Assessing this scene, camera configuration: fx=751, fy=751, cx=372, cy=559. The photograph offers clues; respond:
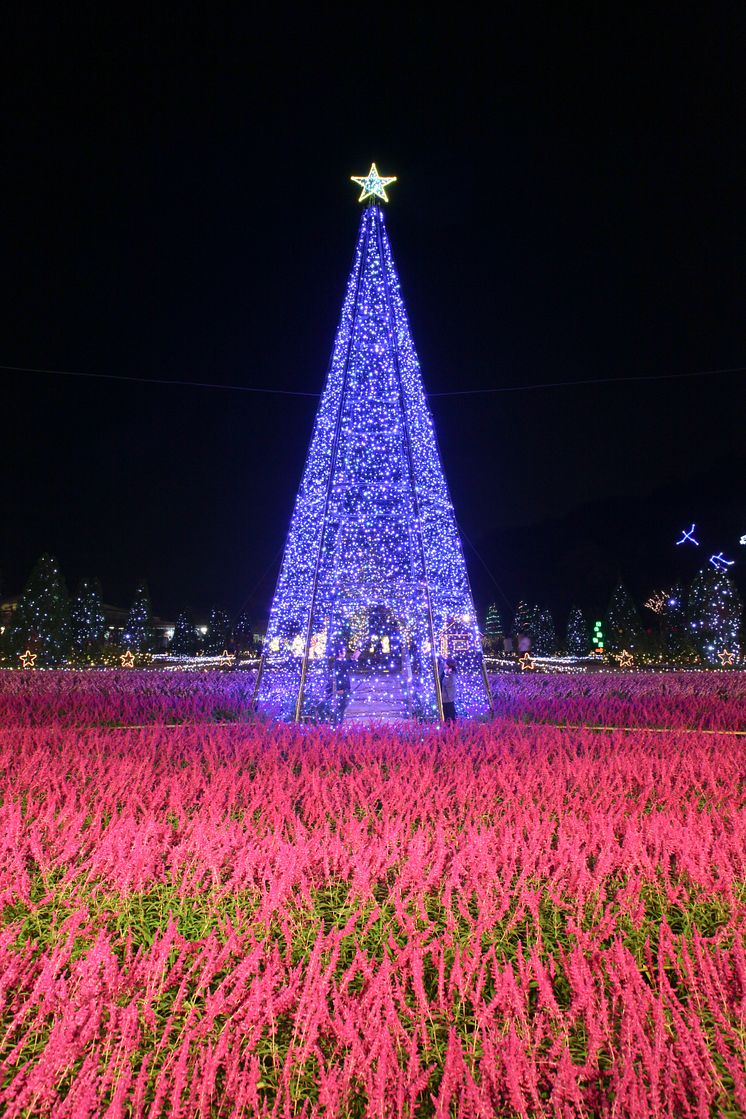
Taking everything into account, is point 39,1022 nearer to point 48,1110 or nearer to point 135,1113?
point 48,1110

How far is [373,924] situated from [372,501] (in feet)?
25.5

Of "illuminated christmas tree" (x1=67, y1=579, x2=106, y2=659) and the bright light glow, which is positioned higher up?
the bright light glow

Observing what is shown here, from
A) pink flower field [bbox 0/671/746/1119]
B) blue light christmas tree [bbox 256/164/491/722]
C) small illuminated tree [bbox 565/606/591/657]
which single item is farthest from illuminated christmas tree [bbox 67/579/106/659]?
pink flower field [bbox 0/671/746/1119]

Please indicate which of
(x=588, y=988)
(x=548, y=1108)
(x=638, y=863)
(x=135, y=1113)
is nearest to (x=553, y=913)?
(x=638, y=863)

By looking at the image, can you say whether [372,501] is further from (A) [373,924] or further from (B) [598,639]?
(B) [598,639]

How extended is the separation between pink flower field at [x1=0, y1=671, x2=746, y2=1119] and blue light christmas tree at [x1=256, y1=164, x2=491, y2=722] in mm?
2893

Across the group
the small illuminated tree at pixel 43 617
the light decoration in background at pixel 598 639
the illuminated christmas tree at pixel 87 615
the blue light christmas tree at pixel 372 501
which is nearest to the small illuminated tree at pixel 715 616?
the light decoration in background at pixel 598 639

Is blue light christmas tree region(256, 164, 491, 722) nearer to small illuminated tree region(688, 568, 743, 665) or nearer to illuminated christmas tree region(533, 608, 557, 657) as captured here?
small illuminated tree region(688, 568, 743, 665)

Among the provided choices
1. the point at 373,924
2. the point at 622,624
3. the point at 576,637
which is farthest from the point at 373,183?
the point at 576,637

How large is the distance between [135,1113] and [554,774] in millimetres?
4945

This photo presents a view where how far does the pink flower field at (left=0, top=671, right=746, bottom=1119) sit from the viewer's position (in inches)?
88.8

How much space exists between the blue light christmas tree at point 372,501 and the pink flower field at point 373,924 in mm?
2893

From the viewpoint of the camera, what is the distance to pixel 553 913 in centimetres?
396

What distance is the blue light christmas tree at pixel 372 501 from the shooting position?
36.0 feet
